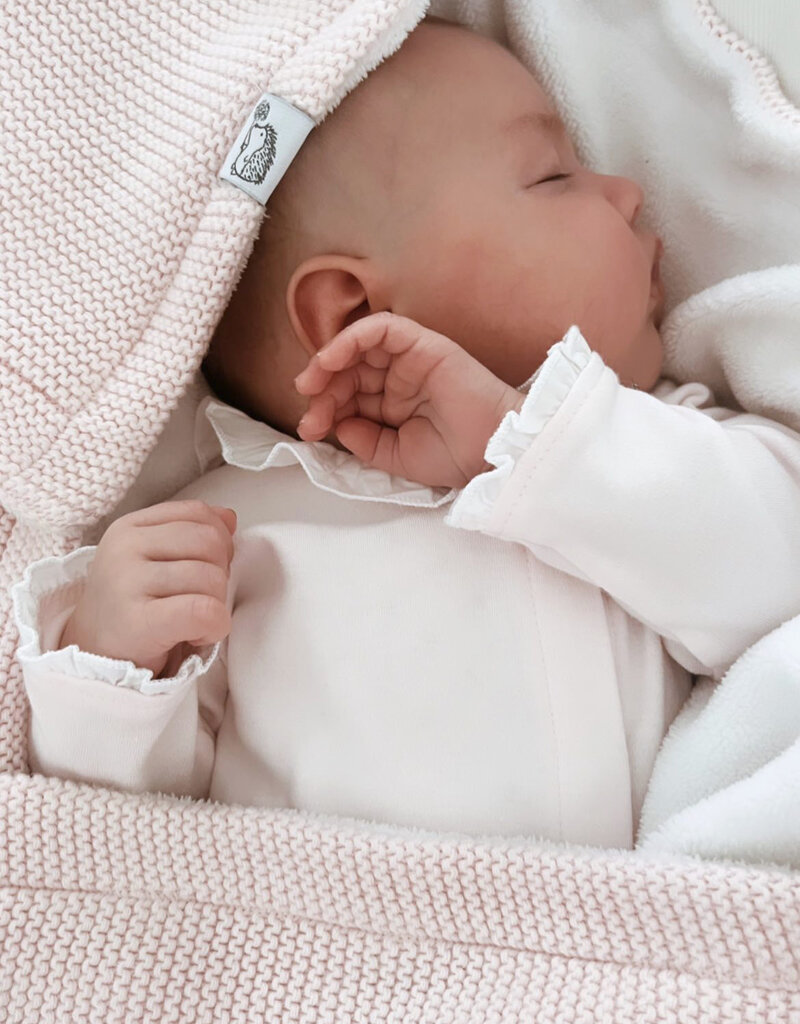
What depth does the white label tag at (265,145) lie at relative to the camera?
998mm

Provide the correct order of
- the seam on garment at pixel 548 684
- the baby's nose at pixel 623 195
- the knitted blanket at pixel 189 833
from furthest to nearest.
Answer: the baby's nose at pixel 623 195
the seam on garment at pixel 548 684
the knitted blanket at pixel 189 833

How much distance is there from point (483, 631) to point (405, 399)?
0.24 meters

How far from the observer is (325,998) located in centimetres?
91

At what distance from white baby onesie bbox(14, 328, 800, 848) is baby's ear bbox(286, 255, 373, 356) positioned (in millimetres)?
127

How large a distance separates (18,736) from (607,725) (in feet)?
1.86

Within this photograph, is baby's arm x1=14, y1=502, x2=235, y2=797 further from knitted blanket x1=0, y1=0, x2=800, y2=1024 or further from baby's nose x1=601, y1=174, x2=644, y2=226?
baby's nose x1=601, y1=174, x2=644, y2=226

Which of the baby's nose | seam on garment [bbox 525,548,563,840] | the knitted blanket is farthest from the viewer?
the baby's nose

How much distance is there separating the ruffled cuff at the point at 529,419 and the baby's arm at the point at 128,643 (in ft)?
0.83

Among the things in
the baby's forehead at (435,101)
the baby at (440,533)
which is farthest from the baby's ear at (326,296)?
the baby's forehead at (435,101)

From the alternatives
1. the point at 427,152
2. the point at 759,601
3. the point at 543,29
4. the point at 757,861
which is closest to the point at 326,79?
the point at 427,152

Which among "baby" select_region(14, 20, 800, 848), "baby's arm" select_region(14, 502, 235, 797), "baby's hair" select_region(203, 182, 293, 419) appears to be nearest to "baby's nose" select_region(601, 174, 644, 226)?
"baby" select_region(14, 20, 800, 848)

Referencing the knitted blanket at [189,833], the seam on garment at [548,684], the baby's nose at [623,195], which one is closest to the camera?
the knitted blanket at [189,833]

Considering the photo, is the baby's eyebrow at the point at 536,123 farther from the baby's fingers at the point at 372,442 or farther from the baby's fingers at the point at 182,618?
the baby's fingers at the point at 182,618

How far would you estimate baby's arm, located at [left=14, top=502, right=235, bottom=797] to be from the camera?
3.04ft
